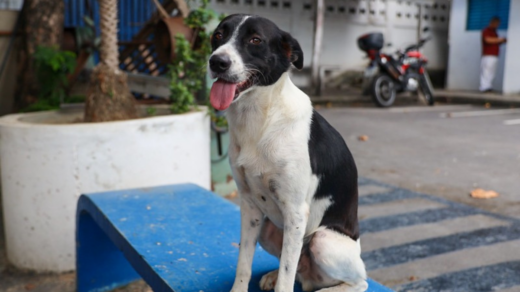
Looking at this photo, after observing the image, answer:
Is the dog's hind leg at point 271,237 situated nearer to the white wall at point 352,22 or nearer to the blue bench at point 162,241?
the blue bench at point 162,241

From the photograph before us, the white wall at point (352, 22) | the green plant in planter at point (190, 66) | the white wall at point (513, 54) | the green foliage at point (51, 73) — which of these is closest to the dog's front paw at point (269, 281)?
the green plant in planter at point (190, 66)

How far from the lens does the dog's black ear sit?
1.72 meters

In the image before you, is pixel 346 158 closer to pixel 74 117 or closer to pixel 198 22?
pixel 198 22

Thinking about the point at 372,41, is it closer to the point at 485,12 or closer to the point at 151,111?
the point at 485,12

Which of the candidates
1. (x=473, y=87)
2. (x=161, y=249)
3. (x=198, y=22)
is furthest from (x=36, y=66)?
(x=473, y=87)

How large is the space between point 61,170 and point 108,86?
35.3 inches

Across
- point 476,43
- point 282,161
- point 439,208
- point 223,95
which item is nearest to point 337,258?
point 282,161

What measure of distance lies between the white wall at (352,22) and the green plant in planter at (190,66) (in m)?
7.85

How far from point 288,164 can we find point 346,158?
286mm

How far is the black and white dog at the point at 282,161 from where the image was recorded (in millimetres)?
1656

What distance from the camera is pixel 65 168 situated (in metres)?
3.59

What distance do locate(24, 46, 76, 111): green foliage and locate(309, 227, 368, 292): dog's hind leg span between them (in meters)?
3.91

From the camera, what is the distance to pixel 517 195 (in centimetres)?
498

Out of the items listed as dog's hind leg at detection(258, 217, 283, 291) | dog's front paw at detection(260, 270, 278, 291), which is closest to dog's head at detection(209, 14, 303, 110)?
dog's hind leg at detection(258, 217, 283, 291)
